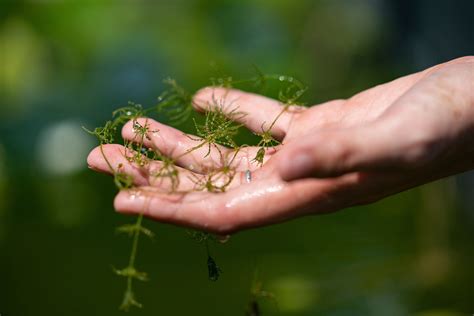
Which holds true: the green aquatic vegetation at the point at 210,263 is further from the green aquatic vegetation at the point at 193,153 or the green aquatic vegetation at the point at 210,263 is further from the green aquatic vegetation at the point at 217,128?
the green aquatic vegetation at the point at 217,128

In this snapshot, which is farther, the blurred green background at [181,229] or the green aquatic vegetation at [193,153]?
the blurred green background at [181,229]

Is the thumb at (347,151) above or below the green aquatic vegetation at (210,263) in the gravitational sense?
above

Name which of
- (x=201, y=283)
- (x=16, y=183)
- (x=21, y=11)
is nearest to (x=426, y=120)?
(x=201, y=283)

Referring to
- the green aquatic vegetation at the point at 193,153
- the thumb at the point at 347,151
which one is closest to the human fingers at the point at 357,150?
the thumb at the point at 347,151

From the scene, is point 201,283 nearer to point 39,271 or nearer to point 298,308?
point 298,308

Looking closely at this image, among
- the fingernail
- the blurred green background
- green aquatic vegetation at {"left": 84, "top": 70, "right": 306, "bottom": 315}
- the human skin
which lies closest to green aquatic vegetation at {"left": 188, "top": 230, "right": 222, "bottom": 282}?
green aquatic vegetation at {"left": 84, "top": 70, "right": 306, "bottom": 315}

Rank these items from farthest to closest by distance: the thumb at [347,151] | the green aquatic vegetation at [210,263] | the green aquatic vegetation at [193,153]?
the green aquatic vegetation at [210,263], the green aquatic vegetation at [193,153], the thumb at [347,151]


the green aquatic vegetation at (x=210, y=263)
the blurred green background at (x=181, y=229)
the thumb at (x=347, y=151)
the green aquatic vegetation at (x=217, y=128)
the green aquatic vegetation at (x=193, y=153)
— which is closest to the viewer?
the thumb at (x=347, y=151)

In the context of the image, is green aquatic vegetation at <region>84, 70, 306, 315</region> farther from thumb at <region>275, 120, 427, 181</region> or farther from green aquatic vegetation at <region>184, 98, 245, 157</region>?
thumb at <region>275, 120, 427, 181</region>
